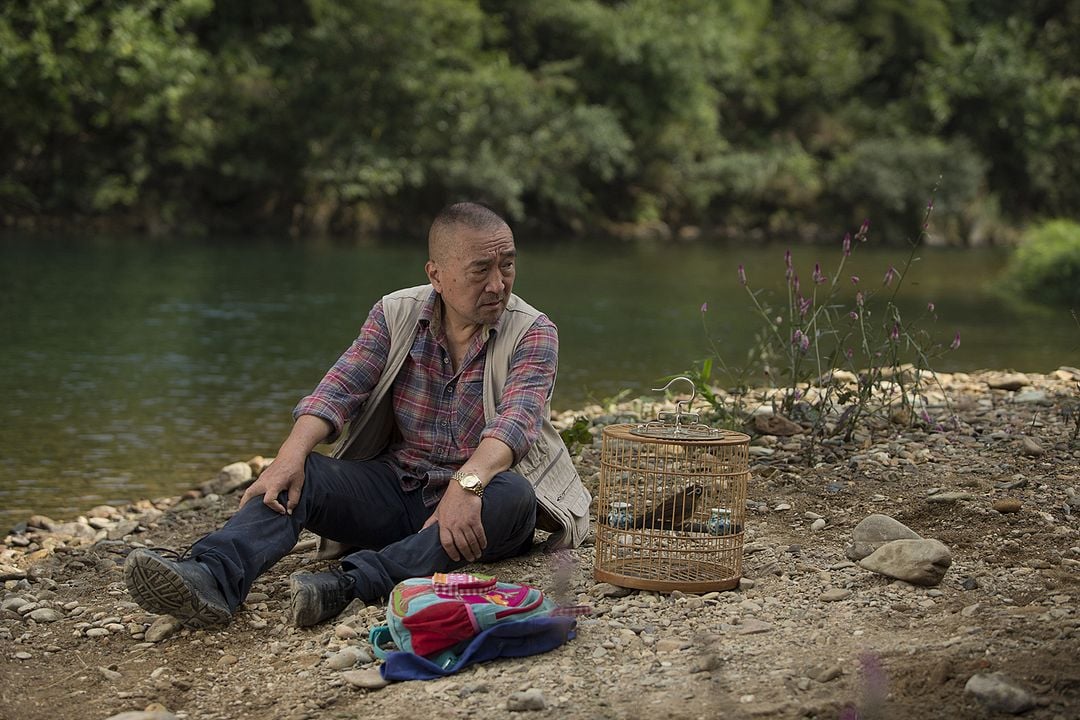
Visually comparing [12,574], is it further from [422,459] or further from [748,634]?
[748,634]

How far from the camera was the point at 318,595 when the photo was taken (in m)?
4.07

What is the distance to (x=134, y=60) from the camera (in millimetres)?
30062

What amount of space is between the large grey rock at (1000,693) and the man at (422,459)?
1.70m

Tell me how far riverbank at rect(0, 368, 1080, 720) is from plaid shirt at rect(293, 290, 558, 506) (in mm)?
463

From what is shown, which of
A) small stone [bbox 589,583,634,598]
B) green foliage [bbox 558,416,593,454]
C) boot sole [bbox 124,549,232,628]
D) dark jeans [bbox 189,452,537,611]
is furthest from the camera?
green foliage [bbox 558,416,593,454]

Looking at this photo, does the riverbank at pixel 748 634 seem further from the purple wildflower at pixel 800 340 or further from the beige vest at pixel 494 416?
the purple wildflower at pixel 800 340

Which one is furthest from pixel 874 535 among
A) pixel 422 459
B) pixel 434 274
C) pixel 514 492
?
pixel 434 274

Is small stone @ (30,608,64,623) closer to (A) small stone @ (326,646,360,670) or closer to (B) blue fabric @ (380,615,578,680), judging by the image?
(A) small stone @ (326,646,360,670)

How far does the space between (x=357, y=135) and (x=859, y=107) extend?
20205 mm

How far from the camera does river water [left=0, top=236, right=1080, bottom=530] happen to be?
27.7 feet

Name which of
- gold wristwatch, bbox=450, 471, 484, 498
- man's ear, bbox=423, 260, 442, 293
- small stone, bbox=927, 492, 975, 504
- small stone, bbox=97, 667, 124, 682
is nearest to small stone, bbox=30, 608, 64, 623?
small stone, bbox=97, 667, 124, 682

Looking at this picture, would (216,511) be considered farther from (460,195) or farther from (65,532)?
(460,195)

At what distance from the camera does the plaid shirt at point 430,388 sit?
4500 mm

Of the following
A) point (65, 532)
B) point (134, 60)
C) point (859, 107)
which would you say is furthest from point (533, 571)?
point (859, 107)
